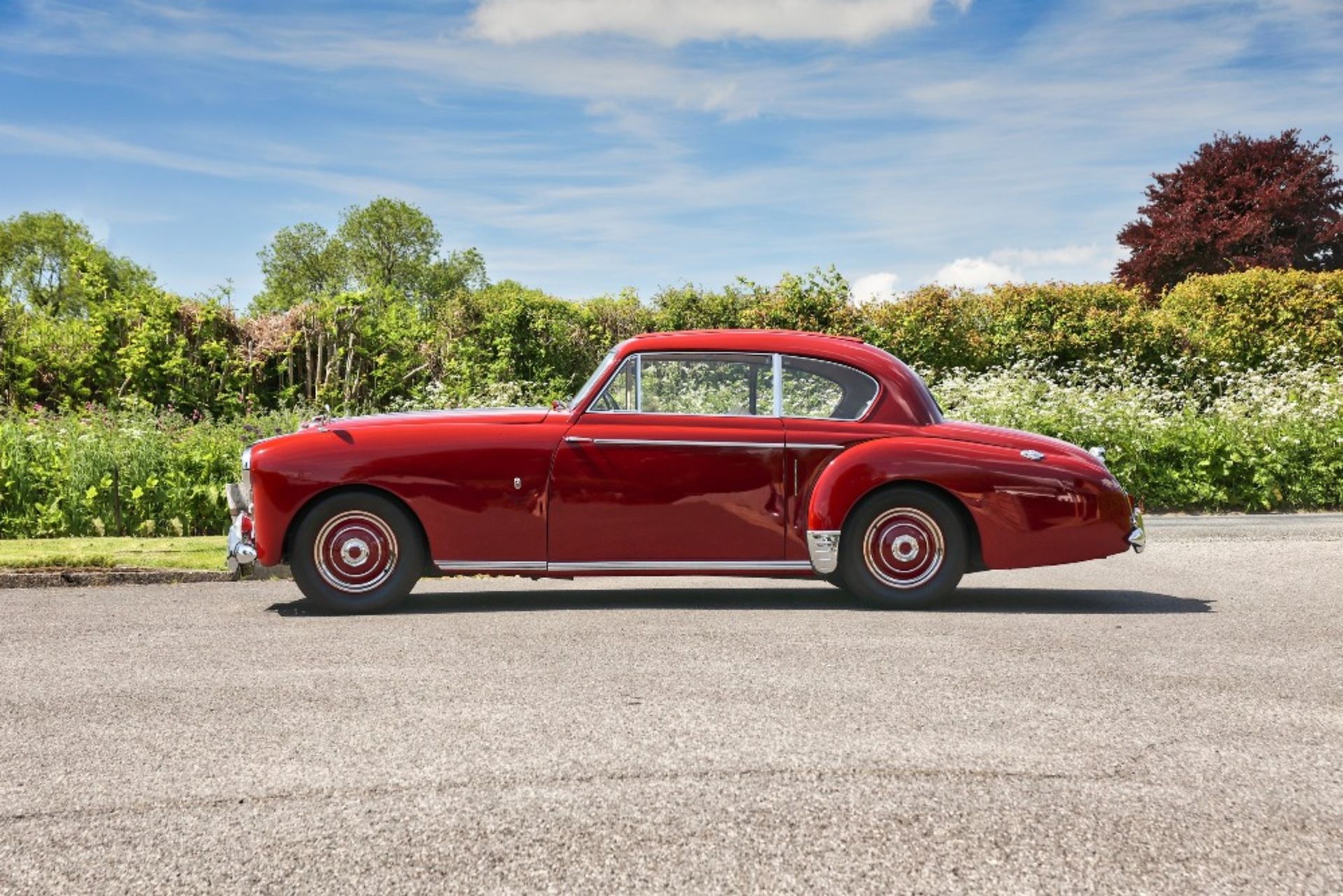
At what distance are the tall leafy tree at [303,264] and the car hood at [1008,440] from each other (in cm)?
5209

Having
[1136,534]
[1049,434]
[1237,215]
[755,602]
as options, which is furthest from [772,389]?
[1237,215]

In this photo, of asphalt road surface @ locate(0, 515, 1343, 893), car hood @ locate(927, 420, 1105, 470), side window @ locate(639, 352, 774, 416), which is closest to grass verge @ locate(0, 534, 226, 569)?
asphalt road surface @ locate(0, 515, 1343, 893)

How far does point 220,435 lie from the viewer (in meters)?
12.5

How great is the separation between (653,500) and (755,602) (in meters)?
1.15

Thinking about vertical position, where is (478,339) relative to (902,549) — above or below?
above

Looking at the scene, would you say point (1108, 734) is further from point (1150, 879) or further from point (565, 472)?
point (565, 472)

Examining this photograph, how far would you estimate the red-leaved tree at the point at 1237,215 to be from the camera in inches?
1638

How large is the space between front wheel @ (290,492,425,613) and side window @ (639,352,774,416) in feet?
5.16

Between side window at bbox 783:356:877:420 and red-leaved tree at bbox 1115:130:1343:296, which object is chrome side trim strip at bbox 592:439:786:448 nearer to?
side window at bbox 783:356:877:420

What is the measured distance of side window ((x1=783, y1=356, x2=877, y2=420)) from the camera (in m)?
8.13

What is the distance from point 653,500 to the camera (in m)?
7.79

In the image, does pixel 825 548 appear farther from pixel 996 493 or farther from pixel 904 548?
pixel 996 493

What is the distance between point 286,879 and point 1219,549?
9.77 m

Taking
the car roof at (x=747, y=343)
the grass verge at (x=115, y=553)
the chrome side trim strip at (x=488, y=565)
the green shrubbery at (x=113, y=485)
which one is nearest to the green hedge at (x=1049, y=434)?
the green shrubbery at (x=113, y=485)
